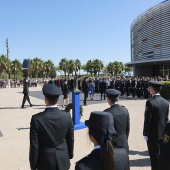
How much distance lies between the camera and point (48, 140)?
3.05 m

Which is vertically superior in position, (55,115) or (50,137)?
(55,115)

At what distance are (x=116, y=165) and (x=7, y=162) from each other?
4309mm

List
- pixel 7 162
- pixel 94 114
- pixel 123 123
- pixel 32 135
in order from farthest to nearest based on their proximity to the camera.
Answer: pixel 7 162 < pixel 123 123 < pixel 32 135 < pixel 94 114

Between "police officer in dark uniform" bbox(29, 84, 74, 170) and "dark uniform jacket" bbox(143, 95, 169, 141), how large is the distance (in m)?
1.86

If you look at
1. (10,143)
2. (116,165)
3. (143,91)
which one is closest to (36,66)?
(143,91)

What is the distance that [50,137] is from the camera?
3049 mm

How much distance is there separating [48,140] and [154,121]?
226 cm

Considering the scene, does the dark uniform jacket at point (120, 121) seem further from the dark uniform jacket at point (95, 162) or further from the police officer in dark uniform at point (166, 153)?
the dark uniform jacket at point (95, 162)

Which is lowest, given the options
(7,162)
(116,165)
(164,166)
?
(7,162)

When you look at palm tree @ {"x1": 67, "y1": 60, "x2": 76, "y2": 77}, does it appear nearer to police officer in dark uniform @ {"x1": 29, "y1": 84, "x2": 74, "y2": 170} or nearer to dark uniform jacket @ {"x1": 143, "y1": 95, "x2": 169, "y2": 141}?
dark uniform jacket @ {"x1": 143, "y1": 95, "x2": 169, "y2": 141}

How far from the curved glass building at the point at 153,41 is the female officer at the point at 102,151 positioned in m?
39.5

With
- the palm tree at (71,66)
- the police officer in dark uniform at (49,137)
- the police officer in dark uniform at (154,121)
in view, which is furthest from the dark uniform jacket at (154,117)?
the palm tree at (71,66)

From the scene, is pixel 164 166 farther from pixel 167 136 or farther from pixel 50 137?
pixel 50 137

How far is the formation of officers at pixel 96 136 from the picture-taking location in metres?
1.89
